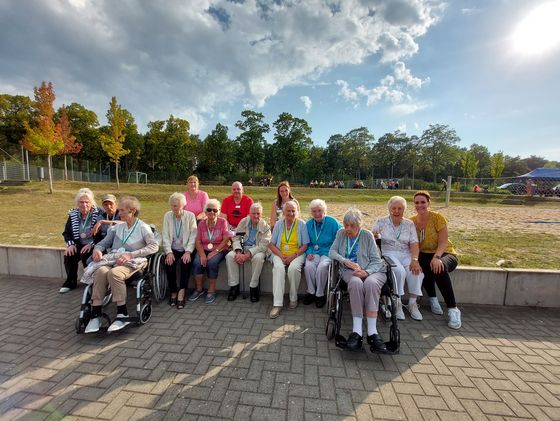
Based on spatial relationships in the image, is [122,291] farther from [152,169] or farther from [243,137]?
[152,169]

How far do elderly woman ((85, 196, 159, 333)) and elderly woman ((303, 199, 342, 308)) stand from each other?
2.10m

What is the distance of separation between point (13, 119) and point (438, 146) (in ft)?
209

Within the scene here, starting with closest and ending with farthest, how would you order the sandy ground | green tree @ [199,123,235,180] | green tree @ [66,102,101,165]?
the sandy ground < green tree @ [66,102,101,165] < green tree @ [199,123,235,180]

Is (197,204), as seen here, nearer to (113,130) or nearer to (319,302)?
(319,302)

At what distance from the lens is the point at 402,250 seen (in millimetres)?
3660

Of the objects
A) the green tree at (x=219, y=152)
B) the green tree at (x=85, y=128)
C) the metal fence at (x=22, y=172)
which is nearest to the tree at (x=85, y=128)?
the green tree at (x=85, y=128)

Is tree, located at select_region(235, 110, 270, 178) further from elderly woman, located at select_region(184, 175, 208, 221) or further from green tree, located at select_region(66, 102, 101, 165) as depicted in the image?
elderly woman, located at select_region(184, 175, 208, 221)

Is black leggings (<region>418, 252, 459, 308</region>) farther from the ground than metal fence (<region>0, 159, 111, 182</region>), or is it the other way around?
metal fence (<region>0, 159, 111, 182</region>)

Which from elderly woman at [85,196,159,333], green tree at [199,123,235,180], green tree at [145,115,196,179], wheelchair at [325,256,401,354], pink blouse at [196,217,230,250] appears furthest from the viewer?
green tree at [199,123,235,180]

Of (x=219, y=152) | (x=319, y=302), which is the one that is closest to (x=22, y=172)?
(x=219, y=152)

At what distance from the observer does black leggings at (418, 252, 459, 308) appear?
351 centimetres

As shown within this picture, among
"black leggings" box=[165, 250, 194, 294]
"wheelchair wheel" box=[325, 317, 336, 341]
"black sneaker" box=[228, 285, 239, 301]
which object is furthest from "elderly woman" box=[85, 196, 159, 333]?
"wheelchair wheel" box=[325, 317, 336, 341]

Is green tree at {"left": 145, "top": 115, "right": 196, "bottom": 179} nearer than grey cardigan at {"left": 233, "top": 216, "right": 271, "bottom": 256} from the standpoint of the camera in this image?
No

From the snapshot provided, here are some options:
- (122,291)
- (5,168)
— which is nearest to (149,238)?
(122,291)
